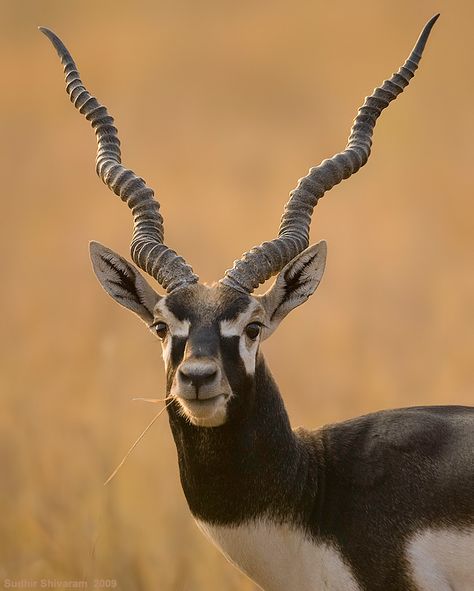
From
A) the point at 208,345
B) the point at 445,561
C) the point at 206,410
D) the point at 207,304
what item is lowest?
the point at 445,561

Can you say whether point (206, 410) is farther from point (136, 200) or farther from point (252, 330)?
point (136, 200)

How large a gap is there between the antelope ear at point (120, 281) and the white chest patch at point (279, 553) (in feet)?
5.46

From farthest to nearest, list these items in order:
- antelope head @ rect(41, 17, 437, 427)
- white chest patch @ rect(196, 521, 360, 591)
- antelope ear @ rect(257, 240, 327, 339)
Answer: antelope ear @ rect(257, 240, 327, 339) < white chest patch @ rect(196, 521, 360, 591) < antelope head @ rect(41, 17, 437, 427)

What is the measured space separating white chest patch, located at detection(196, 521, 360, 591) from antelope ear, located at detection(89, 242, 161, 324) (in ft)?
5.46

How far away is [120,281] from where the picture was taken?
405 inches

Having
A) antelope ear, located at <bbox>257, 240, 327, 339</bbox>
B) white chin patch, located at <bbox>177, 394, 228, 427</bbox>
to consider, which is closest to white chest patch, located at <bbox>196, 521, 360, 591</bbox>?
white chin patch, located at <bbox>177, 394, 228, 427</bbox>

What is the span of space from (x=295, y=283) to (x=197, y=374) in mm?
1654

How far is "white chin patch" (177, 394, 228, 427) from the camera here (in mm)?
8992

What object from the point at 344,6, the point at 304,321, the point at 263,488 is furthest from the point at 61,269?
the point at 344,6

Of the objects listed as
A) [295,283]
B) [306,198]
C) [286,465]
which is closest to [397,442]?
[286,465]

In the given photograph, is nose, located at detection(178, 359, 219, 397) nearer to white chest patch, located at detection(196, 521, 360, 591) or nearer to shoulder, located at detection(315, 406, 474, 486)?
white chest patch, located at detection(196, 521, 360, 591)

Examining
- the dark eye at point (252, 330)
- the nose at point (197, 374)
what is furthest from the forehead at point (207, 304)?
the nose at point (197, 374)

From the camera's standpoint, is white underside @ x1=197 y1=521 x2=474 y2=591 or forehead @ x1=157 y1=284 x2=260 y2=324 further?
forehead @ x1=157 y1=284 x2=260 y2=324

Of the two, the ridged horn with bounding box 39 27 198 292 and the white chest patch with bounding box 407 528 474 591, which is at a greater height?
the ridged horn with bounding box 39 27 198 292
